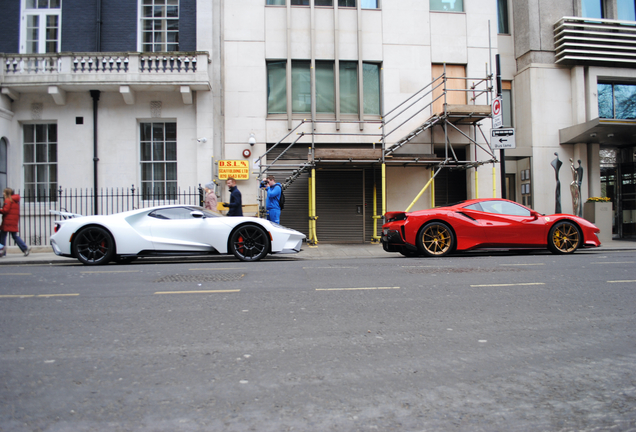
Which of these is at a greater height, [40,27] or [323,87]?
[40,27]

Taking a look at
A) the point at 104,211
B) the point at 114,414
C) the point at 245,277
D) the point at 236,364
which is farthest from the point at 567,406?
the point at 104,211

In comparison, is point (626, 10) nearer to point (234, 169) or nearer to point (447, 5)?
point (447, 5)

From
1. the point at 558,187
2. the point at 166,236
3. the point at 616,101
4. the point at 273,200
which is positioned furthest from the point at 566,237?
the point at 616,101

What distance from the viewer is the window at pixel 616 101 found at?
703 inches

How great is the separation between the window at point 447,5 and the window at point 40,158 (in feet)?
45.4

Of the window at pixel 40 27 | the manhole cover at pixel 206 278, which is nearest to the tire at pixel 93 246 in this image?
the manhole cover at pixel 206 278

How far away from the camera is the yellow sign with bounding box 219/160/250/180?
15.8 meters

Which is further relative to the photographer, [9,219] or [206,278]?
[9,219]

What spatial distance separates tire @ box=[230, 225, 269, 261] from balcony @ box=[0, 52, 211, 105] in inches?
271

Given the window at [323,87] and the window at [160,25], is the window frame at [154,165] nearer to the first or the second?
the window at [160,25]

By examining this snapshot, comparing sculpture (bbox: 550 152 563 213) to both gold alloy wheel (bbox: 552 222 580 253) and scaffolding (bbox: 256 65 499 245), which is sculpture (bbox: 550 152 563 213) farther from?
gold alloy wheel (bbox: 552 222 580 253)

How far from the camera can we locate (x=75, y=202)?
1552 cm

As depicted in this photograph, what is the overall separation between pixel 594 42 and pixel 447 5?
221 inches

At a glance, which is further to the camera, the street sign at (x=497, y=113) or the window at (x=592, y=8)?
the window at (x=592, y=8)
